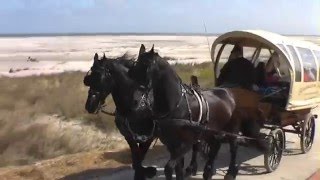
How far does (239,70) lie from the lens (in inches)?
398

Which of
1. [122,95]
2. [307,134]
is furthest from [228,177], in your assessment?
[307,134]

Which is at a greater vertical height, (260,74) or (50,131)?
(260,74)

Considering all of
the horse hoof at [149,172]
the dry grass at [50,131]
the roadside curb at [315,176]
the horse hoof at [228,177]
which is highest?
the horse hoof at [149,172]

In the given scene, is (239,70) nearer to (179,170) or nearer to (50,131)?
(179,170)

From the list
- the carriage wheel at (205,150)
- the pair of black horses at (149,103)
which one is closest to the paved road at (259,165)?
the carriage wheel at (205,150)

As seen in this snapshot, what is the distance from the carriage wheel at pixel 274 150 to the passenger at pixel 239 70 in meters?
1.14

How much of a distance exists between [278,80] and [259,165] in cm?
178

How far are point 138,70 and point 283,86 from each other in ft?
A: 14.5

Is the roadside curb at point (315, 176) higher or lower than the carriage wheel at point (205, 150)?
lower

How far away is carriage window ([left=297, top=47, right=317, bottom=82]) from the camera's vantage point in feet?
36.0

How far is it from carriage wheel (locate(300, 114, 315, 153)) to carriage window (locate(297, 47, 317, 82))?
1.10 metres

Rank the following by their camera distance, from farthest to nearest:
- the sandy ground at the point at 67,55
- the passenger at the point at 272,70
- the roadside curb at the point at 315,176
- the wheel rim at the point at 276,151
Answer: the sandy ground at the point at 67,55 < the passenger at the point at 272,70 < the wheel rim at the point at 276,151 < the roadside curb at the point at 315,176

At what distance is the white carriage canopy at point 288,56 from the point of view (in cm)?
1026

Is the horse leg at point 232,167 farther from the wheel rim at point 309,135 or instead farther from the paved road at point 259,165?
the wheel rim at point 309,135
